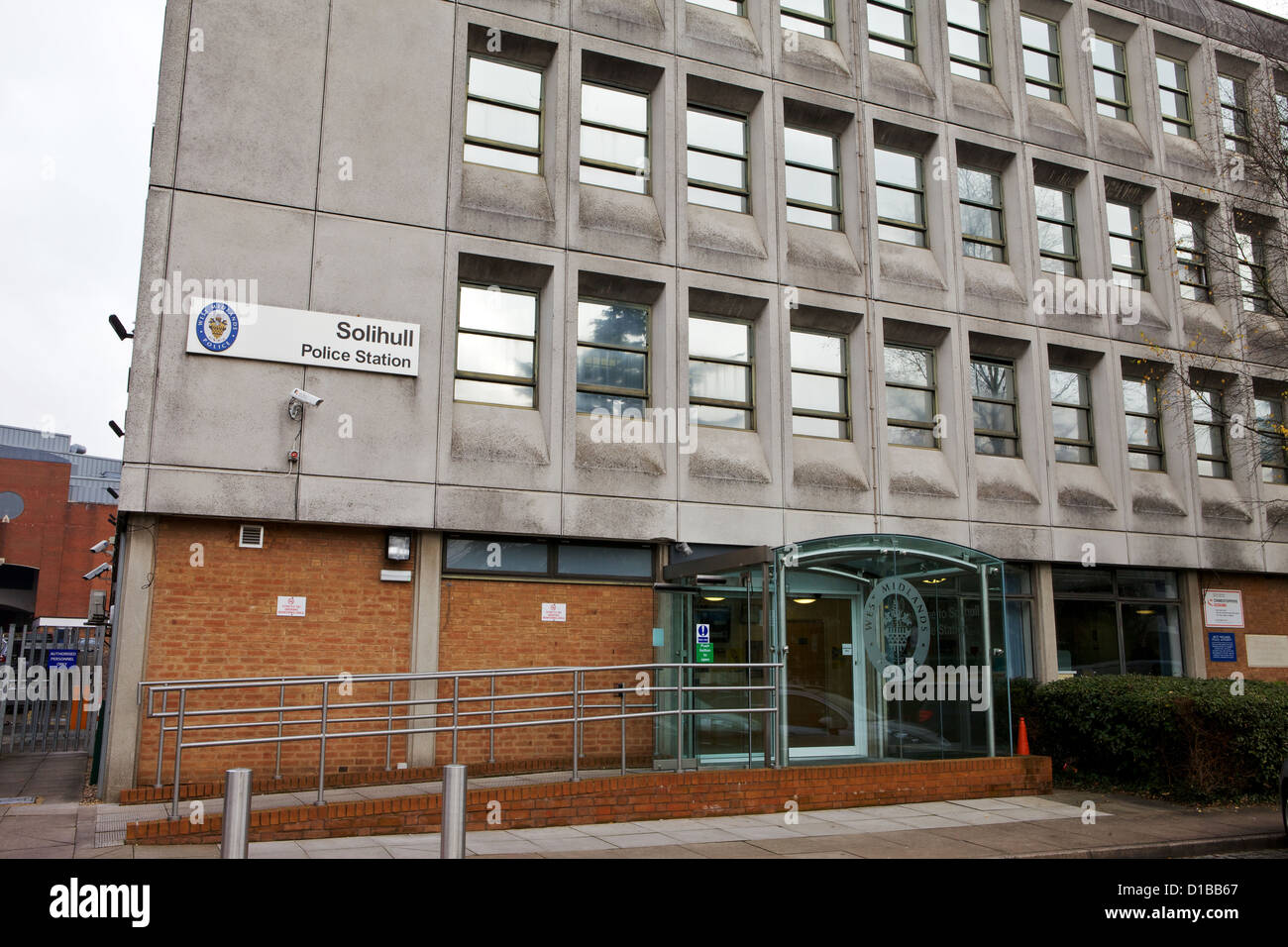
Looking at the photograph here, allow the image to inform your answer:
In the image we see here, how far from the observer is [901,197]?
17188 mm

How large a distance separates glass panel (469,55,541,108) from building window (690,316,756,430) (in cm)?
392

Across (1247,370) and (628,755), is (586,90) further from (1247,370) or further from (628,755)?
(1247,370)

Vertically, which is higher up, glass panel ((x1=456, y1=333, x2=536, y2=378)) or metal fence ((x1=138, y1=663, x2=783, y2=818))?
glass panel ((x1=456, y1=333, x2=536, y2=378))

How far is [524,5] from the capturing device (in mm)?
14375

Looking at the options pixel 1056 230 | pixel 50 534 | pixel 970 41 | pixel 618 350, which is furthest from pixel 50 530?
pixel 1056 230

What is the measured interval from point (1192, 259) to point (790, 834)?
1573 cm

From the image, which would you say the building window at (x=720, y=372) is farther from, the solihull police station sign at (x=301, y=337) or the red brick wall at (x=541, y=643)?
the solihull police station sign at (x=301, y=337)

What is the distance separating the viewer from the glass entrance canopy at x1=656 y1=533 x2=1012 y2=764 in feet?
39.0

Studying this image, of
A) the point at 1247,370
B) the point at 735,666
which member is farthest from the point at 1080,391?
the point at 735,666

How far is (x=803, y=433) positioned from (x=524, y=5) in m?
7.28

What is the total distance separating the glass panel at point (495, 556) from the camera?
43.1 feet

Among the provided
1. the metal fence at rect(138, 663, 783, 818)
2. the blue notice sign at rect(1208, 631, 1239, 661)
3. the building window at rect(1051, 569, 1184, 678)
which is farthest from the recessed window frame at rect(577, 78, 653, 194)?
the blue notice sign at rect(1208, 631, 1239, 661)

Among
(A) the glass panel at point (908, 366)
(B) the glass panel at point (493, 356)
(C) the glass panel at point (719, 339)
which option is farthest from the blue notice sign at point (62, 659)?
(A) the glass panel at point (908, 366)

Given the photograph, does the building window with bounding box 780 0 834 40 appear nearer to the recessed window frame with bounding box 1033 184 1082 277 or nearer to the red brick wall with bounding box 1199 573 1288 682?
the recessed window frame with bounding box 1033 184 1082 277
